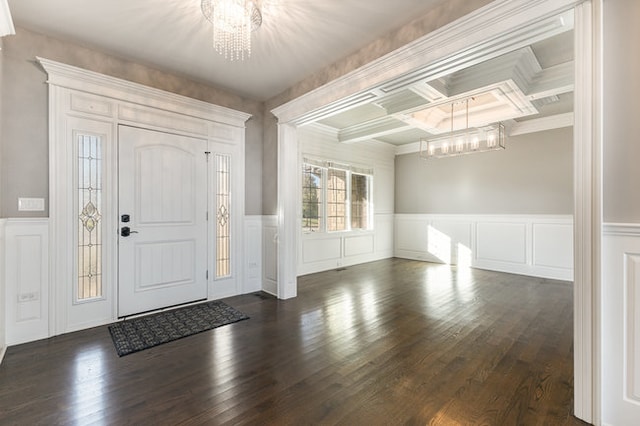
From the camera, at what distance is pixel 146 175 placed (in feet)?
11.4

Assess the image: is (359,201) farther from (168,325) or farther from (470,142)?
(168,325)

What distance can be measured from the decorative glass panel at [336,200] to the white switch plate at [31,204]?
4455 mm

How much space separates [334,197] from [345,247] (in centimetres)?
115

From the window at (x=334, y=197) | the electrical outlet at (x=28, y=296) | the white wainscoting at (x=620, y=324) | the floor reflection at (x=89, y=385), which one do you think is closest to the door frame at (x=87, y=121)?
the electrical outlet at (x=28, y=296)

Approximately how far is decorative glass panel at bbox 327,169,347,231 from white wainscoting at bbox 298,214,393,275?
22 cm

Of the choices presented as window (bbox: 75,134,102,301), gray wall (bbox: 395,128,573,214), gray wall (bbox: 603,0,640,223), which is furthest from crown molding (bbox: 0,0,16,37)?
gray wall (bbox: 395,128,573,214)

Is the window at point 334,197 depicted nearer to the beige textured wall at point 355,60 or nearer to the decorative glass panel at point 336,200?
the decorative glass panel at point 336,200

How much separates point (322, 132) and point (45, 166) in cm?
434

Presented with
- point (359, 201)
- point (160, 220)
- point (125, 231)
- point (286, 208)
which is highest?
point (359, 201)

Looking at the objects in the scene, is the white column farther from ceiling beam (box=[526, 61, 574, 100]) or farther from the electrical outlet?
ceiling beam (box=[526, 61, 574, 100])

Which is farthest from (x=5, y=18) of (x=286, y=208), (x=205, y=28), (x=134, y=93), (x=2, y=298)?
(x=286, y=208)

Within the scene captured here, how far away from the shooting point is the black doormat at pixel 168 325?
8.90 feet

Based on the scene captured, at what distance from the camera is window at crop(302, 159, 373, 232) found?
5.89 metres

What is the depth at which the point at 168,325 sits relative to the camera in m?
3.13
